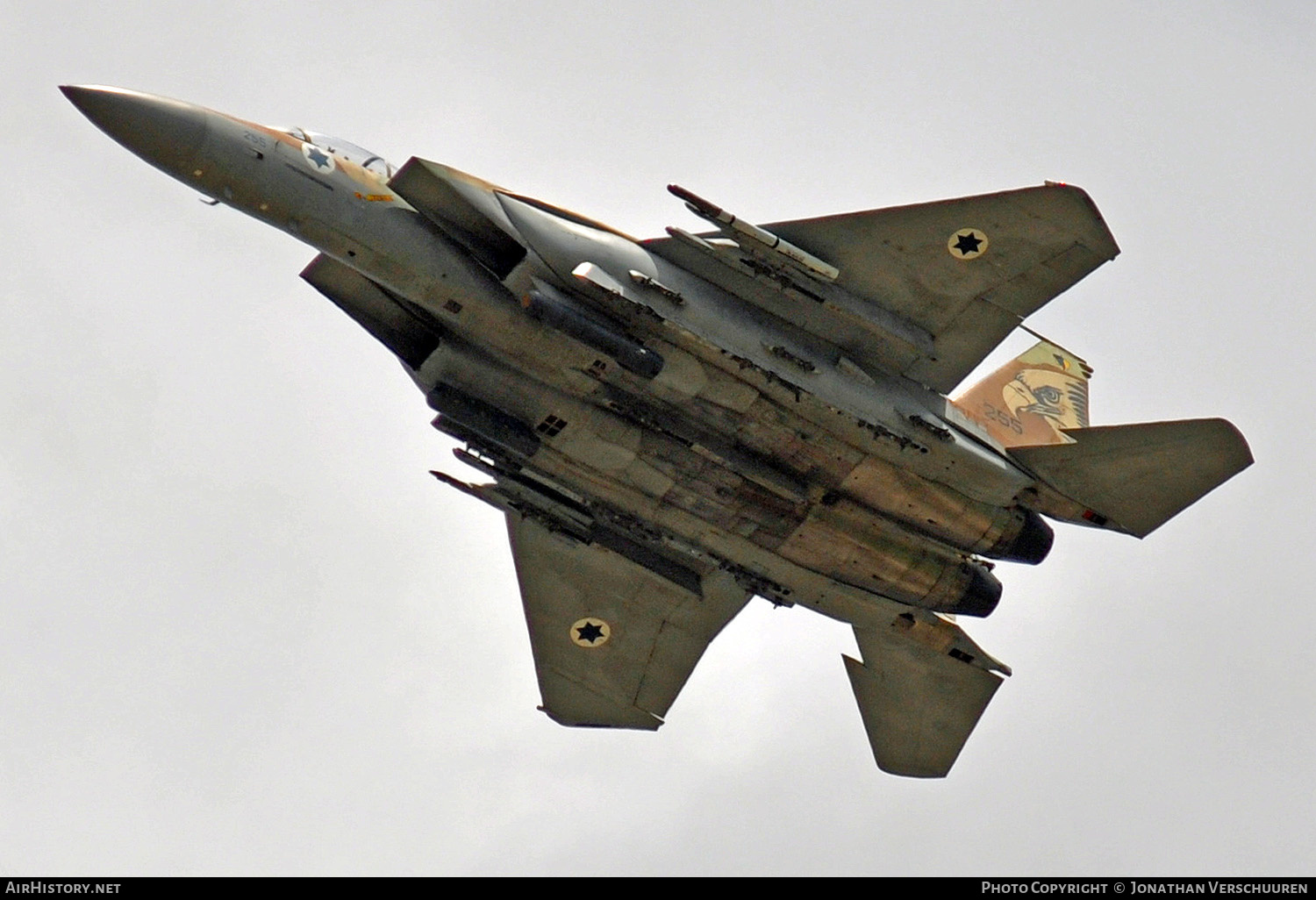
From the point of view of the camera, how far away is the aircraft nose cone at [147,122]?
906 inches

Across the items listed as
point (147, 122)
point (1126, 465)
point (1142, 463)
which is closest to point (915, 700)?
point (1126, 465)

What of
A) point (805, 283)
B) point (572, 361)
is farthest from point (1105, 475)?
point (572, 361)

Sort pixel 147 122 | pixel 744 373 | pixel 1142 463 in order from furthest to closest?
pixel 1142 463
pixel 744 373
pixel 147 122

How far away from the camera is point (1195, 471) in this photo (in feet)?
89.9

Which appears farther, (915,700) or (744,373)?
(915,700)

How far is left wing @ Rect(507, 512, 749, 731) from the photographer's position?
Result: 100 feet

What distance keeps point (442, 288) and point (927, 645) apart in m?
10.8

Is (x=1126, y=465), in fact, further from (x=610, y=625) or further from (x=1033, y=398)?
(x=610, y=625)

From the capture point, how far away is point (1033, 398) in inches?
1175

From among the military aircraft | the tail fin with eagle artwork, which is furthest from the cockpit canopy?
the tail fin with eagle artwork

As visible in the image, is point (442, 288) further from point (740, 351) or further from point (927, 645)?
point (927, 645)

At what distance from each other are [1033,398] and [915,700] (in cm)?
553

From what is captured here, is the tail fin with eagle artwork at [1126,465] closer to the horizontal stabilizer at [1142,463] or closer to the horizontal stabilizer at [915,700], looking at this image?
the horizontal stabilizer at [1142,463]

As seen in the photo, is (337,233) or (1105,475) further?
(1105,475)
